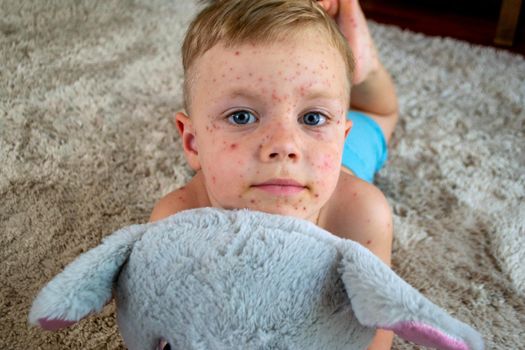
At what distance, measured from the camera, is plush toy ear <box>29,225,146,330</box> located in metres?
0.55

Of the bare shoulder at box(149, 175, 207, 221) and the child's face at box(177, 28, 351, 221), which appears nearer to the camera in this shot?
the child's face at box(177, 28, 351, 221)

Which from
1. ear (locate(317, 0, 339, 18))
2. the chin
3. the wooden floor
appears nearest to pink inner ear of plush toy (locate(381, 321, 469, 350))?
the chin

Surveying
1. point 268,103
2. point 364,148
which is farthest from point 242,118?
point 364,148

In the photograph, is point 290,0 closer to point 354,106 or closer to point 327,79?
point 327,79

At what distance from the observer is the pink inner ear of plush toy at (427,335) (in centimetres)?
50

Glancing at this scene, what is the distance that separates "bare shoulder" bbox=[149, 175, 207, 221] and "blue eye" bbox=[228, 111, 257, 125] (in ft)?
0.78

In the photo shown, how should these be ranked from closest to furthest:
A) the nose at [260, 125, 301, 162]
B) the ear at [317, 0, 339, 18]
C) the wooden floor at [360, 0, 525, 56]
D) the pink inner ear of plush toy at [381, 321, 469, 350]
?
the pink inner ear of plush toy at [381, 321, 469, 350]
the nose at [260, 125, 301, 162]
the ear at [317, 0, 339, 18]
the wooden floor at [360, 0, 525, 56]

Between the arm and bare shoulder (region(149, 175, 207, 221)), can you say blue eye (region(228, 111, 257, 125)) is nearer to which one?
bare shoulder (region(149, 175, 207, 221))

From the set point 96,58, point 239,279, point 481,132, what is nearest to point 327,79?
point 239,279

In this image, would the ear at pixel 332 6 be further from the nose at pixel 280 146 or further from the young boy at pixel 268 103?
the nose at pixel 280 146

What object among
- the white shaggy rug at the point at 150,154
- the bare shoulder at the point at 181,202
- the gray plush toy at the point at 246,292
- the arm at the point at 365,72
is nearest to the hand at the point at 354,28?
the arm at the point at 365,72

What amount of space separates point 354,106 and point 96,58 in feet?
2.22

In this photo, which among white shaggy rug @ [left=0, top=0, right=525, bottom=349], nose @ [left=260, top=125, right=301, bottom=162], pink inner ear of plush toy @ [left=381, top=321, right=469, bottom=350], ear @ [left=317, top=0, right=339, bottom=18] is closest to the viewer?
pink inner ear of plush toy @ [left=381, top=321, right=469, bottom=350]

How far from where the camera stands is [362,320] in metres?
0.54
